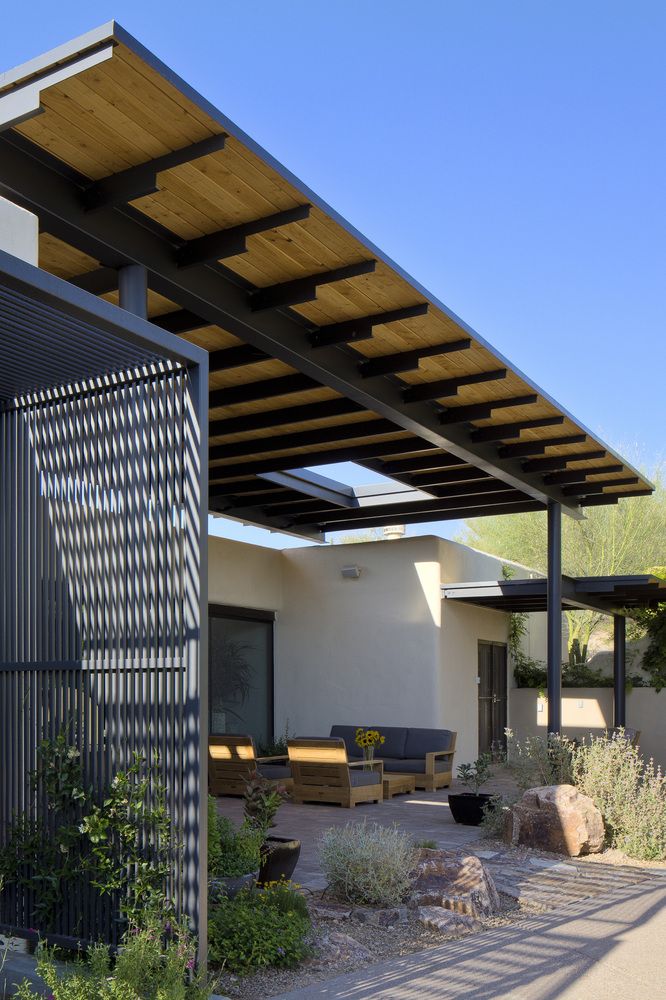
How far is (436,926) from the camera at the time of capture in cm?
619

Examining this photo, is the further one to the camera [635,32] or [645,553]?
[645,553]

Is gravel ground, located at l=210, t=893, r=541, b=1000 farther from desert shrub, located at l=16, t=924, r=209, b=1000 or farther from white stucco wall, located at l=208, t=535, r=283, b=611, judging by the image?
white stucco wall, located at l=208, t=535, r=283, b=611

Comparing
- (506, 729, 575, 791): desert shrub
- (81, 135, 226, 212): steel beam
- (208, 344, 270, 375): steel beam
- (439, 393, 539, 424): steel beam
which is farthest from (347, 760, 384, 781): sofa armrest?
(81, 135, 226, 212): steel beam

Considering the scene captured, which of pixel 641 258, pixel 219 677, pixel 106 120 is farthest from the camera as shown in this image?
pixel 641 258

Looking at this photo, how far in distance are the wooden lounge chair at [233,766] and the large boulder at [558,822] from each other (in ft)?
13.4

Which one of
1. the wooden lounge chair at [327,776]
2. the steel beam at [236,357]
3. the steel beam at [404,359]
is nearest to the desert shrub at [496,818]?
the wooden lounge chair at [327,776]

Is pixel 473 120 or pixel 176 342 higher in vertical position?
pixel 473 120

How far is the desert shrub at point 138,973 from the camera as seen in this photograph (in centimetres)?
383

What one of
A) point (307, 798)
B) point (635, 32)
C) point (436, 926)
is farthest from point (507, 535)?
point (436, 926)

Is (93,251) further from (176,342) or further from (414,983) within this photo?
(414,983)

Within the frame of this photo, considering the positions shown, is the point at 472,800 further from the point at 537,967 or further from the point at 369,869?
the point at 537,967

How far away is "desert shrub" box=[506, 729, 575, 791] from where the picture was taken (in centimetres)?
993

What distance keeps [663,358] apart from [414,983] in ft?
127

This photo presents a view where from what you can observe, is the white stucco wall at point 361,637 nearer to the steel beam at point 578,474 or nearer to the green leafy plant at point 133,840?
the steel beam at point 578,474
